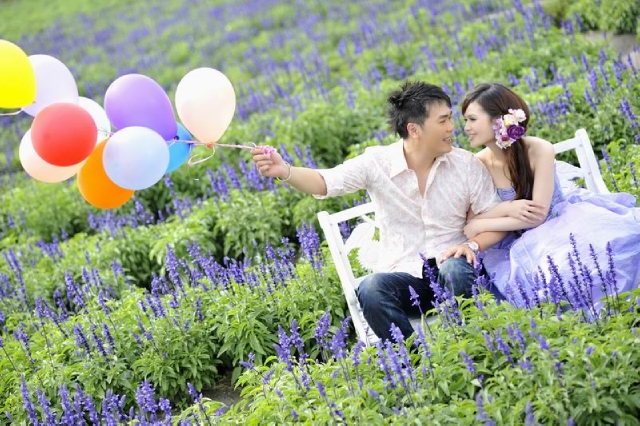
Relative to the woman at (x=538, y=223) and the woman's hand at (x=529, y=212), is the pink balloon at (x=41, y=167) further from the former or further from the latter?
the woman's hand at (x=529, y=212)

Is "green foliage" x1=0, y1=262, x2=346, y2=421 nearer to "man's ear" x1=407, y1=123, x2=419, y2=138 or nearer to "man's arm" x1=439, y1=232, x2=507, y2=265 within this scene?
"man's arm" x1=439, y1=232, x2=507, y2=265

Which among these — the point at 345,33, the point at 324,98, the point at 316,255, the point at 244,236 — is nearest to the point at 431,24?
the point at 345,33

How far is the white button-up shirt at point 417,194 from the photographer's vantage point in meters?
4.49

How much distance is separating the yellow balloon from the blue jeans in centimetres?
207

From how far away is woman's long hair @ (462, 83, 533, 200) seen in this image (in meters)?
4.46

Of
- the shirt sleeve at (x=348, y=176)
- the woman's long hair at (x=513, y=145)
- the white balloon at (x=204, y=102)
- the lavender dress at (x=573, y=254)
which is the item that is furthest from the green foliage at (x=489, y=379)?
the white balloon at (x=204, y=102)

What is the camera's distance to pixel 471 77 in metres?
7.97

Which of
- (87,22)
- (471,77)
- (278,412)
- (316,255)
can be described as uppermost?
(87,22)

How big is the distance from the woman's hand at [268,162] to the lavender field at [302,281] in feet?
2.74

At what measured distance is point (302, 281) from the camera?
16.9 feet

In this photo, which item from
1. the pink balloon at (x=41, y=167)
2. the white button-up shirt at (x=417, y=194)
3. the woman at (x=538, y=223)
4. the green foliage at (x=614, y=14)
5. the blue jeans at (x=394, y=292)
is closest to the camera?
the woman at (x=538, y=223)

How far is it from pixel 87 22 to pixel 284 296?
17.6 metres

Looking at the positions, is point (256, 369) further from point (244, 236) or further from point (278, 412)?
point (244, 236)

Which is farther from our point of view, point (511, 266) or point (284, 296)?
point (284, 296)
